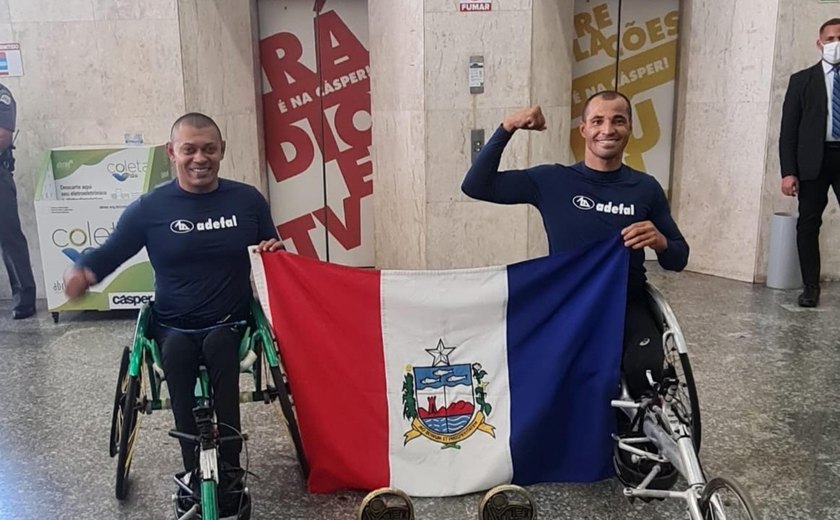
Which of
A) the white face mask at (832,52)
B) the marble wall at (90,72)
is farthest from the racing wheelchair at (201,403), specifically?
the white face mask at (832,52)

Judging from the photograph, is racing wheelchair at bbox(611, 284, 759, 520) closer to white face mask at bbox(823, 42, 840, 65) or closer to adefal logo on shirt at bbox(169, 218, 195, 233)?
adefal logo on shirt at bbox(169, 218, 195, 233)

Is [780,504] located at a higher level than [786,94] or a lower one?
lower

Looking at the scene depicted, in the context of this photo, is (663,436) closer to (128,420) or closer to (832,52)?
(128,420)

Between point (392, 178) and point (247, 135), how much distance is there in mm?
1112

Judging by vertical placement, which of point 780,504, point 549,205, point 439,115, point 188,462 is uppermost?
point 439,115

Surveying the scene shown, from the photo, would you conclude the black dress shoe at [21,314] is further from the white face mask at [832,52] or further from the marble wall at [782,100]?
the white face mask at [832,52]

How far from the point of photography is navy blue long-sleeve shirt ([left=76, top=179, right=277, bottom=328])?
8.66 ft

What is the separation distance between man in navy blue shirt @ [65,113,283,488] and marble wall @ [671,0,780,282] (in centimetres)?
404

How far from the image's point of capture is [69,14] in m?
5.09

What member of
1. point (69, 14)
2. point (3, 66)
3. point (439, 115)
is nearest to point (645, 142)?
point (439, 115)

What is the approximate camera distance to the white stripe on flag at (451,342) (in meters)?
2.68

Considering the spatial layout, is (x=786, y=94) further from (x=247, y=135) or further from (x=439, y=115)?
(x=247, y=135)

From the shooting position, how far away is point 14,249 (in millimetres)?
5086

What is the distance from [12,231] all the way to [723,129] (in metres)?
4.96
